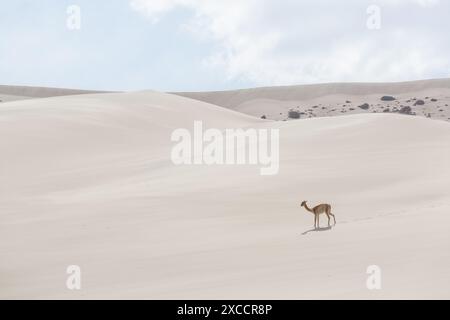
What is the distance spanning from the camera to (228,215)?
34.4 ft

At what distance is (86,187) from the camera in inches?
561

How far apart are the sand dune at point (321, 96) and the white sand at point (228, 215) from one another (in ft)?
128

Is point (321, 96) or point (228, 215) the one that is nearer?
→ point (228, 215)

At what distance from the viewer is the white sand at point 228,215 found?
673 cm

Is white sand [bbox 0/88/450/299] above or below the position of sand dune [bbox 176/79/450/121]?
below

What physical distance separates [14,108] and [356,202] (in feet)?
54.2

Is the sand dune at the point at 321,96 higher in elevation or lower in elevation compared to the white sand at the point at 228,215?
higher

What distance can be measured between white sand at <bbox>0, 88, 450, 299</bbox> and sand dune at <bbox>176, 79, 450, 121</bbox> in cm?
3914

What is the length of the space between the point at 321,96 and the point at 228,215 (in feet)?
216

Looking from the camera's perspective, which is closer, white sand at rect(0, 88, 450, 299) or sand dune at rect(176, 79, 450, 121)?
white sand at rect(0, 88, 450, 299)

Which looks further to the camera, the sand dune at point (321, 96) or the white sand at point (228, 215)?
the sand dune at point (321, 96)

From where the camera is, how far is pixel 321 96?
7512 cm

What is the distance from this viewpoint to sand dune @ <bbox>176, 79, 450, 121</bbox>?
2429 inches

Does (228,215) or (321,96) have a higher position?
(321,96)
